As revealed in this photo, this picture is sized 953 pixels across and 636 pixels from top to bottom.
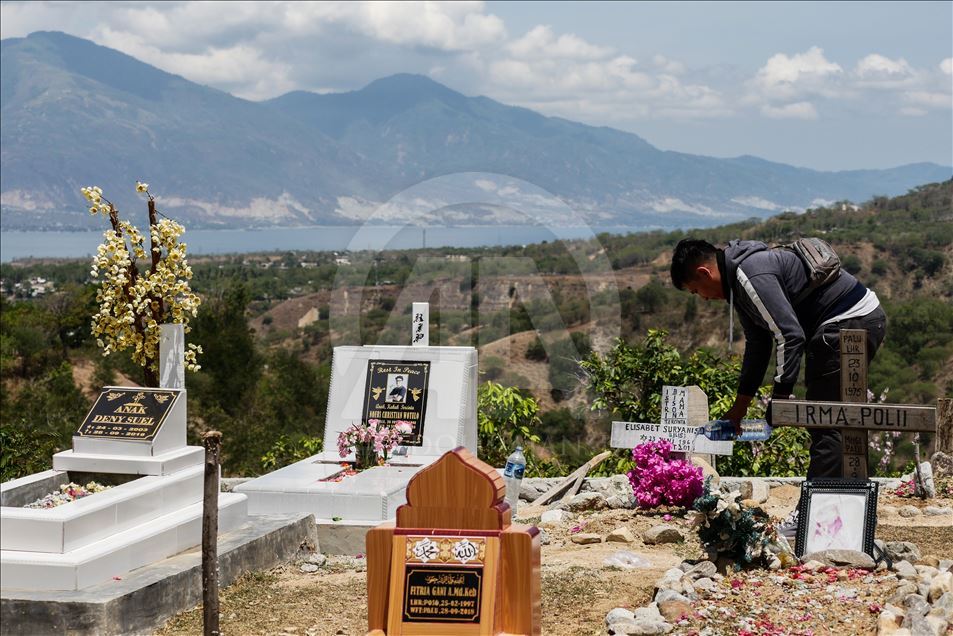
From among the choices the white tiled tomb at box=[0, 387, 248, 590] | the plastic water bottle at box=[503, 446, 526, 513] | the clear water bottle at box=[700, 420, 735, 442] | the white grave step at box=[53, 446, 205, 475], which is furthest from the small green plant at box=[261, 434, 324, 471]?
the clear water bottle at box=[700, 420, 735, 442]

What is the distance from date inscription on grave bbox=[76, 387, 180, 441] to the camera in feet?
24.6

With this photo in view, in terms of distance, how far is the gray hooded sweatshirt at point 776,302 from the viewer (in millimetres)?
6059

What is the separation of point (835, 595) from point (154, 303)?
19.3 ft

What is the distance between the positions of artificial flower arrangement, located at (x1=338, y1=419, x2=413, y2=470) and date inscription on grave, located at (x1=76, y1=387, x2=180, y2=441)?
2.35 metres

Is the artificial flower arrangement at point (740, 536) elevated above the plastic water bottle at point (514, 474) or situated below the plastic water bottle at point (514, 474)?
above

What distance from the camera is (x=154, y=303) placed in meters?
9.02

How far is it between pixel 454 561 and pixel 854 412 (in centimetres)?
270

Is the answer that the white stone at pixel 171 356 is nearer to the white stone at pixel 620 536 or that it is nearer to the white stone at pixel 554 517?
the white stone at pixel 554 517

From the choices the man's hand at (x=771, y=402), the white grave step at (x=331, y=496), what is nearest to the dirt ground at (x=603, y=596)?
the white grave step at (x=331, y=496)

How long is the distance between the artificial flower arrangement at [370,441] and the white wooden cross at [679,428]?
1.98 m

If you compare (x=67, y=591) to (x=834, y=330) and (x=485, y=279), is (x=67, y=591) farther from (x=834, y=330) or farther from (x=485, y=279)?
(x=485, y=279)

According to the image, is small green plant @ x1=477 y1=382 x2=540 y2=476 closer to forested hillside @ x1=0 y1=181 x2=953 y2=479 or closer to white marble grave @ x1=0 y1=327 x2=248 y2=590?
forested hillside @ x1=0 y1=181 x2=953 y2=479

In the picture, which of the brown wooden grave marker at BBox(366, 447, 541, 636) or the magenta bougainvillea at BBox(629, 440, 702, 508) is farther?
the magenta bougainvillea at BBox(629, 440, 702, 508)

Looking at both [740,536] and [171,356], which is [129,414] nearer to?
[171,356]
